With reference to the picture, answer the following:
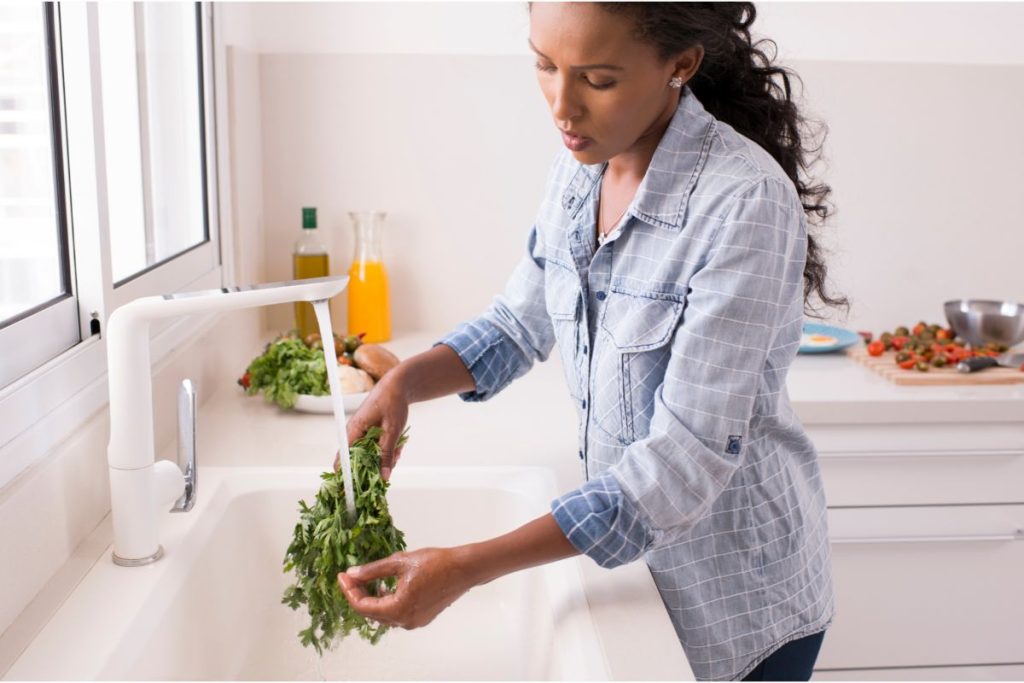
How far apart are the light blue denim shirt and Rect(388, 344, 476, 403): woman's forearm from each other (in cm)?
2

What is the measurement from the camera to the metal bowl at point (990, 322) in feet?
6.89

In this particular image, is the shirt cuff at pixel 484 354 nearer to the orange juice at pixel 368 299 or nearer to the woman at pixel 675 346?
the woman at pixel 675 346

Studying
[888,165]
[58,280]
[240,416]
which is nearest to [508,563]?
[58,280]

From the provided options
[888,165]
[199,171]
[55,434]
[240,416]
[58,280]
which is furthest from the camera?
[888,165]

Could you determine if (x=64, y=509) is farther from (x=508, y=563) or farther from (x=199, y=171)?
(x=199, y=171)

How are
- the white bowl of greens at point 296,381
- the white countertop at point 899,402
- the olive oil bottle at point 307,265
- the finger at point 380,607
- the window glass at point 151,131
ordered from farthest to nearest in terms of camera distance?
the olive oil bottle at point 307,265, the white countertop at point 899,402, the white bowl of greens at point 296,381, the window glass at point 151,131, the finger at point 380,607

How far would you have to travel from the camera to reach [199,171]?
1.86 meters

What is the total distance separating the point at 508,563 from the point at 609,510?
0.35 feet

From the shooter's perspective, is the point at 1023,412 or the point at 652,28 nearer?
the point at 652,28

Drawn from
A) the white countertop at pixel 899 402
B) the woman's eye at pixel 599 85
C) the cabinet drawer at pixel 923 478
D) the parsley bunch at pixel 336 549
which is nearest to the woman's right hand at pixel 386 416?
the parsley bunch at pixel 336 549

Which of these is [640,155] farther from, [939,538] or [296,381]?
[939,538]

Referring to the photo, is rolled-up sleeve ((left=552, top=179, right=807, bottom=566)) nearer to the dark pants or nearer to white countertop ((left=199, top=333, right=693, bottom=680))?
white countertop ((left=199, top=333, right=693, bottom=680))

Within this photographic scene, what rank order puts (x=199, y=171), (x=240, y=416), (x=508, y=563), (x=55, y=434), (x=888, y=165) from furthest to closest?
(x=888, y=165), (x=199, y=171), (x=240, y=416), (x=55, y=434), (x=508, y=563)

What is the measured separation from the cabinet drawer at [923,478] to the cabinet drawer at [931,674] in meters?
0.35
